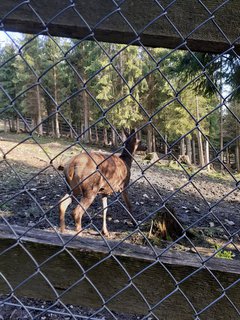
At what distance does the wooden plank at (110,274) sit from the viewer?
108 cm

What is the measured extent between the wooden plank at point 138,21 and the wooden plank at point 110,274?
678 millimetres

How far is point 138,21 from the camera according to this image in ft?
3.47

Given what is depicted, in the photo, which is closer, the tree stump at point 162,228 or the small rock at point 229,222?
the tree stump at point 162,228

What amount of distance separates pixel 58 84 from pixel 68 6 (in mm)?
27920

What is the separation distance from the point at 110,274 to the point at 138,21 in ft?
2.73

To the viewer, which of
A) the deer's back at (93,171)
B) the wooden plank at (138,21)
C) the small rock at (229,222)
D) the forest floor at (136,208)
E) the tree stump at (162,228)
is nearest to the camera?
the wooden plank at (138,21)

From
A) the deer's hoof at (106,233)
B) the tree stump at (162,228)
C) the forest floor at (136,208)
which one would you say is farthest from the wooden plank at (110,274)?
the deer's hoof at (106,233)

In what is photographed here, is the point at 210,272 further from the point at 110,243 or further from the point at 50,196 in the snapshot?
the point at 50,196

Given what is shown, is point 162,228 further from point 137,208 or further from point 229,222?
point 229,222

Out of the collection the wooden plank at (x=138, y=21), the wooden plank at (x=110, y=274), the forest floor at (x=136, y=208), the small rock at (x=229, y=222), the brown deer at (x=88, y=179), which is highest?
the wooden plank at (x=138, y=21)

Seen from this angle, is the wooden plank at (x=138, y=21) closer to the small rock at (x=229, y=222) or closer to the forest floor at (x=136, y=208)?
the forest floor at (x=136, y=208)

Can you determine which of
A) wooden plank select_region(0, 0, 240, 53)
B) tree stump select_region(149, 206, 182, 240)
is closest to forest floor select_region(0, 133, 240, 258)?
tree stump select_region(149, 206, 182, 240)

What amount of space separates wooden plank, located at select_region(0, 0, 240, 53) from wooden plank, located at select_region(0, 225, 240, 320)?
678mm

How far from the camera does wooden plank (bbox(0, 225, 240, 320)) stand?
3.56 ft
